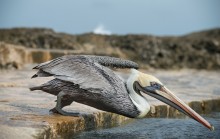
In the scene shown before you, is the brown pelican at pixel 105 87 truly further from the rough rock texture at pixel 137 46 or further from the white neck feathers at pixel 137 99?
the rough rock texture at pixel 137 46

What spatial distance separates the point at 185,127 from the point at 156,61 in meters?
20.8

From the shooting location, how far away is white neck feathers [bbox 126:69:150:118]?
5309 mm

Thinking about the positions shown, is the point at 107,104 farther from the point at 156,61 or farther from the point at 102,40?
the point at 102,40

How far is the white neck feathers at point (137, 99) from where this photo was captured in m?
5.31

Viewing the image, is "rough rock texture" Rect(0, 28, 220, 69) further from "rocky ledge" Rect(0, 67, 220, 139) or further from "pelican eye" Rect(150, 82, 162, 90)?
"pelican eye" Rect(150, 82, 162, 90)

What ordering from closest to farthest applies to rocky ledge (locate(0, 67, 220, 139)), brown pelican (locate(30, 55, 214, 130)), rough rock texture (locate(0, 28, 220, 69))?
1. rocky ledge (locate(0, 67, 220, 139))
2. brown pelican (locate(30, 55, 214, 130))
3. rough rock texture (locate(0, 28, 220, 69))

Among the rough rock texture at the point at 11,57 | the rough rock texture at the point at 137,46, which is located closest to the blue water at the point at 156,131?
the rough rock texture at the point at 11,57

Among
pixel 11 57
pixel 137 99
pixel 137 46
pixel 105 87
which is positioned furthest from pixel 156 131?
pixel 137 46

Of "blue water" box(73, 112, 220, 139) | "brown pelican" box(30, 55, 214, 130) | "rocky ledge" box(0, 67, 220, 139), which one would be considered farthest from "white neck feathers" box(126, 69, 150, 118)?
"rocky ledge" box(0, 67, 220, 139)

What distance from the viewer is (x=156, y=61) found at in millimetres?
26844

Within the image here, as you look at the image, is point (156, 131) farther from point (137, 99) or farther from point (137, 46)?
point (137, 46)

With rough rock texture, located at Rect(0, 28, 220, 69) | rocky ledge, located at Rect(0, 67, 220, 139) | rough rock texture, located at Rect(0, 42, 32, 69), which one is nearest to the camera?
rocky ledge, located at Rect(0, 67, 220, 139)

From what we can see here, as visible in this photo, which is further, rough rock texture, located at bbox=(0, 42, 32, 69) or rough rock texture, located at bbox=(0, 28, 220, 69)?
rough rock texture, located at bbox=(0, 28, 220, 69)

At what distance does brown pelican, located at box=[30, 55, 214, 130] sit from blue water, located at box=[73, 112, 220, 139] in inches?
12.2
